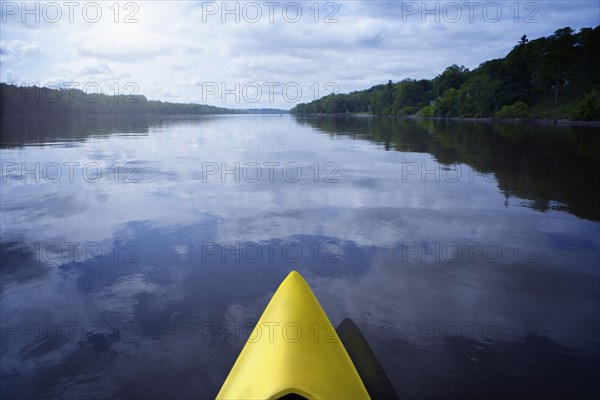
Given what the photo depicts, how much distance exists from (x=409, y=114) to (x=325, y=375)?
157274 millimetres

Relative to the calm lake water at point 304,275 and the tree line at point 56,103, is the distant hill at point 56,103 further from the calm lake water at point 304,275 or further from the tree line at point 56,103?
the calm lake water at point 304,275

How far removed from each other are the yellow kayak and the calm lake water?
114 cm

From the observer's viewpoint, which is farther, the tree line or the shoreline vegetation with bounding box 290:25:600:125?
the tree line

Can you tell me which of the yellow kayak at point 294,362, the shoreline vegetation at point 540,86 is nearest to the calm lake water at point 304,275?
the yellow kayak at point 294,362

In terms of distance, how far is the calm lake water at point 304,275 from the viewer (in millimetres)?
5836

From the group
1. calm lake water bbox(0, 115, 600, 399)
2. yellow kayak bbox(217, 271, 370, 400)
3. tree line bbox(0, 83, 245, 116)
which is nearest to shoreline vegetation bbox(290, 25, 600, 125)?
calm lake water bbox(0, 115, 600, 399)

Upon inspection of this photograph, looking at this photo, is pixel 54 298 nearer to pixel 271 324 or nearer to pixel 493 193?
pixel 271 324

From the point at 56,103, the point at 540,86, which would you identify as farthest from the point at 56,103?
the point at 540,86

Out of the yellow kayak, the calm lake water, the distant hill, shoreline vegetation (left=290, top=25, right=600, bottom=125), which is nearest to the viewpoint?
the yellow kayak

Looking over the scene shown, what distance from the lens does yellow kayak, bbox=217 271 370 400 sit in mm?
4156

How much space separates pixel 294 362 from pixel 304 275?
452 cm

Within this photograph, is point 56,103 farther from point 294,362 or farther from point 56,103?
point 294,362

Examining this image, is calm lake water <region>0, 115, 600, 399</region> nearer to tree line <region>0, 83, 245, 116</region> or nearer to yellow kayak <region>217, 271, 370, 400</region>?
yellow kayak <region>217, 271, 370, 400</region>

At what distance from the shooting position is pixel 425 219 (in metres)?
13.1
